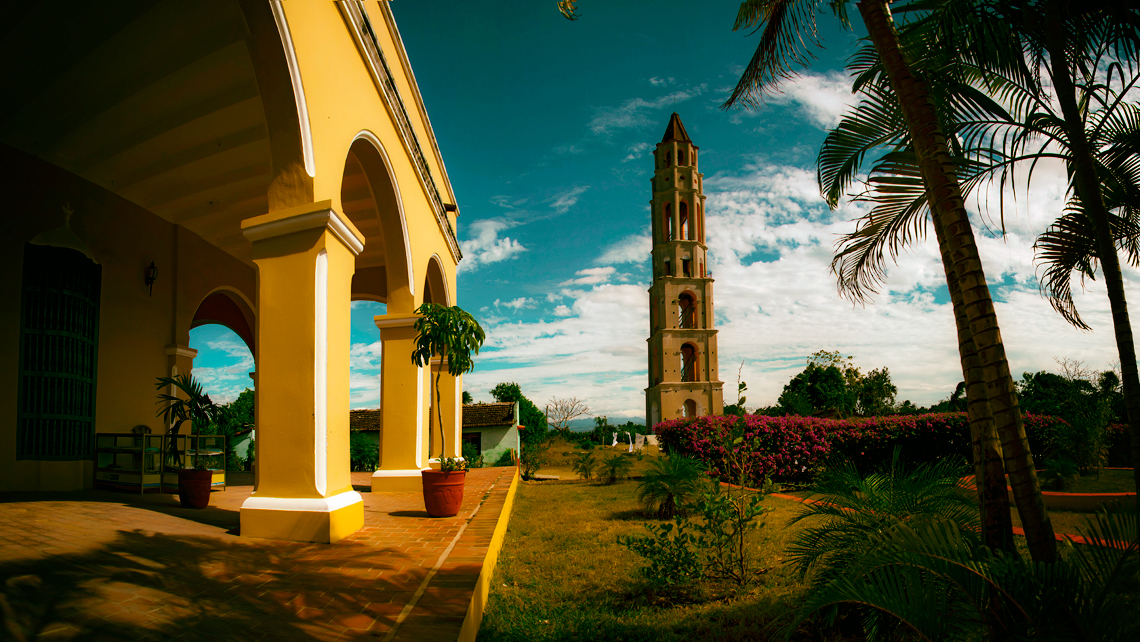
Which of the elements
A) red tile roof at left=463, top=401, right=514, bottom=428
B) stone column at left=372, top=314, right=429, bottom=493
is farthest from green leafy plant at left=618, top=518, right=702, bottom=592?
red tile roof at left=463, top=401, right=514, bottom=428

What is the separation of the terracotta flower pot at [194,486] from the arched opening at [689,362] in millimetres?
33968

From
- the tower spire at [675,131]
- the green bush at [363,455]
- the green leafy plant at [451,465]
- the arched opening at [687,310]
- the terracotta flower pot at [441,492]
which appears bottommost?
the green bush at [363,455]

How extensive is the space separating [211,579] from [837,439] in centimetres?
1114

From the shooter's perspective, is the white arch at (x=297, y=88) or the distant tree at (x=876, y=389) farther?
the distant tree at (x=876, y=389)

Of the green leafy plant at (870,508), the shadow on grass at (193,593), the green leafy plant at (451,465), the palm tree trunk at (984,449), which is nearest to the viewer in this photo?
the shadow on grass at (193,593)

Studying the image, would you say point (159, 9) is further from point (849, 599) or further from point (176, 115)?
point (849, 599)

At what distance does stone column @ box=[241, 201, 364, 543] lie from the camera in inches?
189

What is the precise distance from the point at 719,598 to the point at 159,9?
701 centimetres

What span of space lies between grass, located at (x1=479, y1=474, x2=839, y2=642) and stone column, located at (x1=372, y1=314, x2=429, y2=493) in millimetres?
2146

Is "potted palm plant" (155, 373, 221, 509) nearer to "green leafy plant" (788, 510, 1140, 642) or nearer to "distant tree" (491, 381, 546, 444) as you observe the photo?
"green leafy plant" (788, 510, 1140, 642)

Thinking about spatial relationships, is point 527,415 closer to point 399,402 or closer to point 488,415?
point 488,415

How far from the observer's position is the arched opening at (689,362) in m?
38.0

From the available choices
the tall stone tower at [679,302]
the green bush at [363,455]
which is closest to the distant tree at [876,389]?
the tall stone tower at [679,302]

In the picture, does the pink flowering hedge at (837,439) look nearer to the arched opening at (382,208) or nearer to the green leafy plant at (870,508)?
the arched opening at (382,208)
